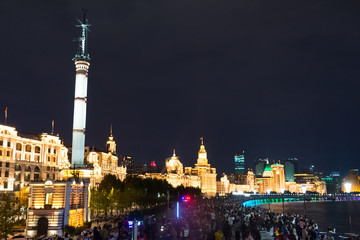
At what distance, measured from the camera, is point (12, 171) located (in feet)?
206

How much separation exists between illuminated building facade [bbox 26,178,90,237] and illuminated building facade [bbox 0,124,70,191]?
15965 millimetres

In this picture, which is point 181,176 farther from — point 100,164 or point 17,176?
point 17,176

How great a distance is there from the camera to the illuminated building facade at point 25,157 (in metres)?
62.0

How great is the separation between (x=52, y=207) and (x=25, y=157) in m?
36.4

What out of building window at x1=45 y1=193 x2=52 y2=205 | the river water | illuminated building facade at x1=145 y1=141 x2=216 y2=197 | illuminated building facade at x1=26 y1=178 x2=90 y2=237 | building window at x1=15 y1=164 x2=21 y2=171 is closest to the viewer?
illuminated building facade at x1=26 y1=178 x2=90 y2=237

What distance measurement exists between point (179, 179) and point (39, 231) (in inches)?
5163

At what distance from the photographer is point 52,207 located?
35.6 meters

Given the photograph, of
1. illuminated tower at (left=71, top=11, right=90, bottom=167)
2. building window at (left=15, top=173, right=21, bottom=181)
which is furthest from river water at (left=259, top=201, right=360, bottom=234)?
building window at (left=15, top=173, right=21, bottom=181)

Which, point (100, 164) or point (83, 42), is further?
point (100, 164)

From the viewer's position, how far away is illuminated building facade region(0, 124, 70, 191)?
6203cm

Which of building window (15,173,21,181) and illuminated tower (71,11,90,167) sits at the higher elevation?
illuminated tower (71,11,90,167)

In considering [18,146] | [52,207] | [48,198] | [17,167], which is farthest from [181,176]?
[52,207]

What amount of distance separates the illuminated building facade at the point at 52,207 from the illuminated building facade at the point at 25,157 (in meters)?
16.0

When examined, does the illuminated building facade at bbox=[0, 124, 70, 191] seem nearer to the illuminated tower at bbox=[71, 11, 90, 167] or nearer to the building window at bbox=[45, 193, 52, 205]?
the illuminated tower at bbox=[71, 11, 90, 167]
